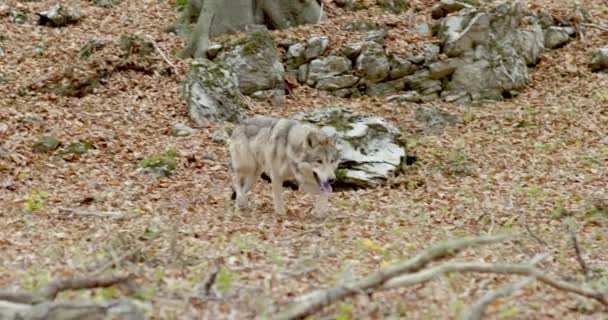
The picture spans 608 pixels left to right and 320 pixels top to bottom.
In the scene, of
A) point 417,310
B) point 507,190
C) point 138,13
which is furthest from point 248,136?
point 138,13

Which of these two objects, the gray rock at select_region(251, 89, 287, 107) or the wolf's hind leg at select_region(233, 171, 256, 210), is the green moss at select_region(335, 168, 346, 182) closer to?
the wolf's hind leg at select_region(233, 171, 256, 210)

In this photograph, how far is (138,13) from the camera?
20609mm

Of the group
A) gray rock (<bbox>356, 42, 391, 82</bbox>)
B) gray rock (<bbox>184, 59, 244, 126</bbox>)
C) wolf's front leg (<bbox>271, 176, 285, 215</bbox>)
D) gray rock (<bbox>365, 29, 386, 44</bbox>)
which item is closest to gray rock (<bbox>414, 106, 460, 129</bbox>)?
gray rock (<bbox>356, 42, 391, 82</bbox>)

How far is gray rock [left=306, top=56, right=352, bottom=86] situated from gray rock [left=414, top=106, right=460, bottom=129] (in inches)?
83.5

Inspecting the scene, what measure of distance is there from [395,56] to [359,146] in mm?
4992

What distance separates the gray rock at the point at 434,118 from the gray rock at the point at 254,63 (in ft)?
10.2

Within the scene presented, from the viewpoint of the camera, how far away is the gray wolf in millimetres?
9867

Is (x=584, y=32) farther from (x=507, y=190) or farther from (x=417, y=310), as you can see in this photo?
(x=417, y=310)

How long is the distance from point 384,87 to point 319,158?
773 cm

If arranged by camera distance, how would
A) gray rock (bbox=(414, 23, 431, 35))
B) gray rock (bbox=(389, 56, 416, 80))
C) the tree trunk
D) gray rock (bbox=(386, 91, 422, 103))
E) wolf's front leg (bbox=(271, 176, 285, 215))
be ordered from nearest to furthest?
wolf's front leg (bbox=(271, 176, 285, 215)) < gray rock (bbox=(386, 91, 422, 103)) < gray rock (bbox=(389, 56, 416, 80)) < the tree trunk < gray rock (bbox=(414, 23, 431, 35))

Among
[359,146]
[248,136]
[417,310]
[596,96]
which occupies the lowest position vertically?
[596,96]

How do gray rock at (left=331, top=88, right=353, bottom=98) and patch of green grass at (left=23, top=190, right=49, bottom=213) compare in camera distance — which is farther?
gray rock at (left=331, top=88, right=353, bottom=98)

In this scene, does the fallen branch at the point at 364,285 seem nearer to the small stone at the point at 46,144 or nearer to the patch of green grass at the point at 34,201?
the patch of green grass at the point at 34,201

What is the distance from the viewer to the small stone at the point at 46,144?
1307 centimetres
